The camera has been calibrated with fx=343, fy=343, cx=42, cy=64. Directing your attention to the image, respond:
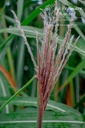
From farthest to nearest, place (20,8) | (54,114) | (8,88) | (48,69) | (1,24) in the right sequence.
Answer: (1,24)
(20,8)
(8,88)
(54,114)
(48,69)

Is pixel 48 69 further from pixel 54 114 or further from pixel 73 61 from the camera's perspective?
pixel 73 61

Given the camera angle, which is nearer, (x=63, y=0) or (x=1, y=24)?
(x=63, y=0)

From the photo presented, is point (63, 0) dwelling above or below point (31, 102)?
above

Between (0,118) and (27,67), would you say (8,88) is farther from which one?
(27,67)

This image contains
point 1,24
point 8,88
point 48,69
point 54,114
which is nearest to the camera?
point 48,69

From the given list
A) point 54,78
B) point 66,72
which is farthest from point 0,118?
point 66,72

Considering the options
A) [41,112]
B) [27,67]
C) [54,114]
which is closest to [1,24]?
[27,67]

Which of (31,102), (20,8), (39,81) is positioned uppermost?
(39,81)

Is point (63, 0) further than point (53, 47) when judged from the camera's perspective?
Yes

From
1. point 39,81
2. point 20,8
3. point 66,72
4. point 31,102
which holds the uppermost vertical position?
point 39,81
